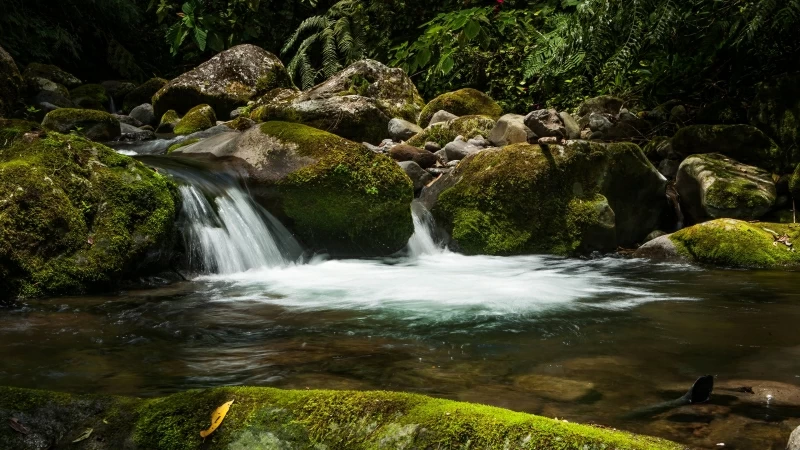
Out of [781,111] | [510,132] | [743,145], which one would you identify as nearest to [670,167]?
[743,145]

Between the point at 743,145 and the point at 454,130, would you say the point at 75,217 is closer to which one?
the point at 454,130

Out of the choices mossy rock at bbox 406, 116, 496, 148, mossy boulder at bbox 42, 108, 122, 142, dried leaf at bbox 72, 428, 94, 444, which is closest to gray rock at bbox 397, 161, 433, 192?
mossy rock at bbox 406, 116, 496, 148

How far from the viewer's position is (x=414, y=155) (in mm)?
10258

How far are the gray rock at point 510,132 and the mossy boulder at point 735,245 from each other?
10.4 ft

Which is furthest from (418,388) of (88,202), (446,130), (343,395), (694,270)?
(446,130)

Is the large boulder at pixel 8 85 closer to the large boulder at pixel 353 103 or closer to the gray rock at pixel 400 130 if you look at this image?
the large boulder at pixel 353 103

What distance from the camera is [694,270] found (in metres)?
7.08

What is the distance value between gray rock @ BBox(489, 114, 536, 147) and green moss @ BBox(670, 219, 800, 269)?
10.8ft

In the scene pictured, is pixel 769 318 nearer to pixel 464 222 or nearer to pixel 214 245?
pixel 464 222

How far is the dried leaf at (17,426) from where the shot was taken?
1880mm

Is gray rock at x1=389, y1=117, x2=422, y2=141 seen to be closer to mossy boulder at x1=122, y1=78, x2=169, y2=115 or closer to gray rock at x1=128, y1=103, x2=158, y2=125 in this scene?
gray rock at x1=128, y1=103, x2=158, y2=125

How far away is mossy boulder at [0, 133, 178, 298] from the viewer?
5.46 metres

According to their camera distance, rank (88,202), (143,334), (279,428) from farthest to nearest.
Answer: (88,202) → (143,334) → (279,428)

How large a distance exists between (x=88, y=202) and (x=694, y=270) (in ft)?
19.6
